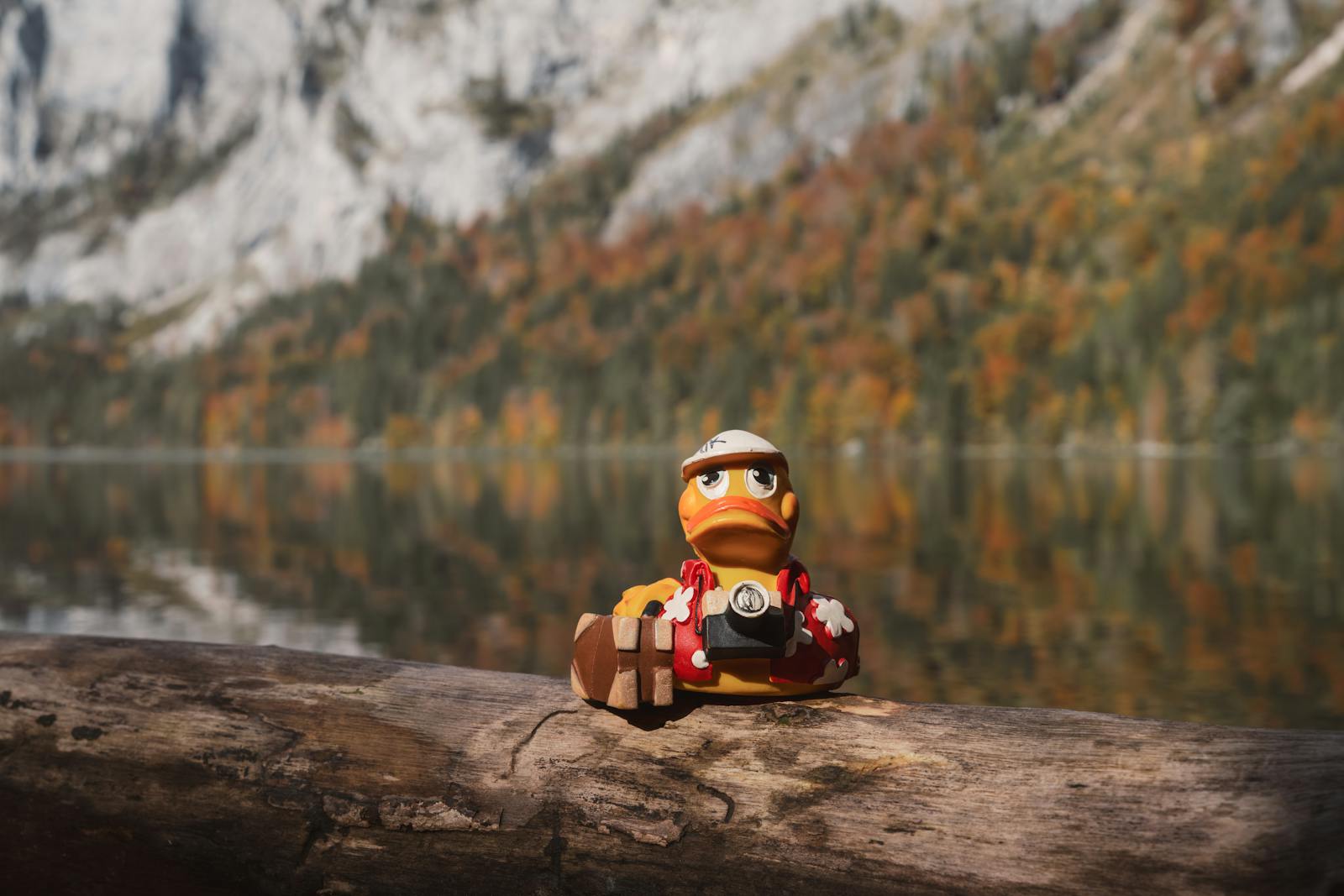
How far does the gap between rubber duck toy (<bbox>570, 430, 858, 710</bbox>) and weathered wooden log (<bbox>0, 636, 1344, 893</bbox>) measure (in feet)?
0.50

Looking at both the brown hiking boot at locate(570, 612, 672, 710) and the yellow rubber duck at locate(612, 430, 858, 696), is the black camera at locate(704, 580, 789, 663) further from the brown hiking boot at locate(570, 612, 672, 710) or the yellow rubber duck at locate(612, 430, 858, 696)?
the brown hiking boot at locate(570, 612, 672, 710)

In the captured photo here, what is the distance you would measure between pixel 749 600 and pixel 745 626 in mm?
100

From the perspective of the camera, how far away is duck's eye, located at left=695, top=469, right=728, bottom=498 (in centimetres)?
461

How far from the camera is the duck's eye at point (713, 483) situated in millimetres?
4613

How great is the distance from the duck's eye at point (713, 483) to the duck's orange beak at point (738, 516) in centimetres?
3

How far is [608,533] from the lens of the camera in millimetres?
37250

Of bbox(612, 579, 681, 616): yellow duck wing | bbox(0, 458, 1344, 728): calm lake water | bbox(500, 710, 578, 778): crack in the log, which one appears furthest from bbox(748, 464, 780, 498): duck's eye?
bbox(0, 458, 1344, 728): calm lake water

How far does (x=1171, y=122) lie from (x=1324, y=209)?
5515 centimetres

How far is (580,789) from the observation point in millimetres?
4406

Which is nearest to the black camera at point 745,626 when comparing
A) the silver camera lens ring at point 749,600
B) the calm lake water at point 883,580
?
the silver camera lens ring at point 749,600

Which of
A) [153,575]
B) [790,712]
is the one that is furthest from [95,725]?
[153,575]

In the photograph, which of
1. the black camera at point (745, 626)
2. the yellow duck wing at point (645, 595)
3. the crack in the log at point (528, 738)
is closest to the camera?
the black camera at point (745, 626)

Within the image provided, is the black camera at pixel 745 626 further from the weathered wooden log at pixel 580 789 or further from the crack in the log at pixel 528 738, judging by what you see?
the crack in the log at pixel 528 738

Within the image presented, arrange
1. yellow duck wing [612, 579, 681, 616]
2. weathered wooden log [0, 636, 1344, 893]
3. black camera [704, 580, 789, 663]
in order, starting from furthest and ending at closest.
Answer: yellow duck wing [612, 579, 681, 616] < black camera [704, 580, 789, 663] < weathered wooden log [0, 636, 1344, 893]
